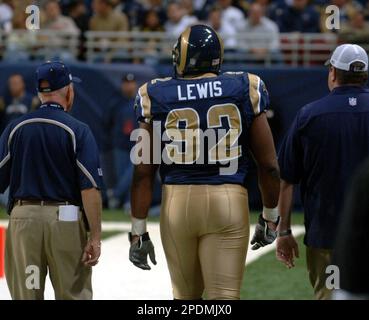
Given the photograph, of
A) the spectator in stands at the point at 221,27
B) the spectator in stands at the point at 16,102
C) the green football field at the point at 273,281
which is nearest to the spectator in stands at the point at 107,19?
the spectator in stands at the point at 221,27

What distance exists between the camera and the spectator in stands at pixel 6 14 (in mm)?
14685

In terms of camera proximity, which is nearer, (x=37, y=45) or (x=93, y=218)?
(x=93, y=218)

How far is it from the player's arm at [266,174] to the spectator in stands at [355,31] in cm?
731

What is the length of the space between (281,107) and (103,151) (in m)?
2.32

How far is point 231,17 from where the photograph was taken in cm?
1413

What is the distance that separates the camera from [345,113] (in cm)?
543

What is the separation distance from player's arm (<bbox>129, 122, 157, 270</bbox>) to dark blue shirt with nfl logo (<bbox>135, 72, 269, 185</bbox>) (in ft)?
0.39

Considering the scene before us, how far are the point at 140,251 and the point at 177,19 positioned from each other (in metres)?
9.14

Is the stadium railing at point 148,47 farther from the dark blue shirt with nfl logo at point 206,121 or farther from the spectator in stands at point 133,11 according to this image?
the dark blue shirt with nfl logo at point 206,121

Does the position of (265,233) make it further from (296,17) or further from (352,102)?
(296,17)

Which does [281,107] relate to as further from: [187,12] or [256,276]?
[256,276]

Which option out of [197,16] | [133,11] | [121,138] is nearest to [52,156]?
[121,138]

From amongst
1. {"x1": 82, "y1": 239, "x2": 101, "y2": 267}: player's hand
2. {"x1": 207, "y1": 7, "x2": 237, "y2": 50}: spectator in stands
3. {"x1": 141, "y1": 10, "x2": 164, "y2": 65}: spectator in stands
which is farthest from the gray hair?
{"x1": 141, "y1": 10, "x2": 164, "y2": 65}: spectator in stands

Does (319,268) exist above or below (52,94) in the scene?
below
